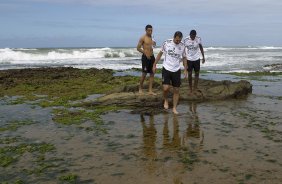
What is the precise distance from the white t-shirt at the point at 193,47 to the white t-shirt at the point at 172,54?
179 cm

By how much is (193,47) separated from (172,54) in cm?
207

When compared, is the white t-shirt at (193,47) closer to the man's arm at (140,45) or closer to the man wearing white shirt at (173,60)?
the man's arm at (140,45)

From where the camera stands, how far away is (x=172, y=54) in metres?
8.45

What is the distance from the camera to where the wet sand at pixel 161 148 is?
15.3 feet

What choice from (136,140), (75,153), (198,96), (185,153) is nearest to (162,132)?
(136,140)

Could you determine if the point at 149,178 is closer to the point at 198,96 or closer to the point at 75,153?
the point at 75,153

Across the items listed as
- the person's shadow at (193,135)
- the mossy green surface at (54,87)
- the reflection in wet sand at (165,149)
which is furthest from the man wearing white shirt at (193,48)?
the mossy green surface at (54,87)

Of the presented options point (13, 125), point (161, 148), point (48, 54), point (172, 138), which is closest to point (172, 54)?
point (172, 138)

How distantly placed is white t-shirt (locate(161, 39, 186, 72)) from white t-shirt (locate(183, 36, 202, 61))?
179 cm

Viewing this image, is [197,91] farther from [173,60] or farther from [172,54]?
[172,54]

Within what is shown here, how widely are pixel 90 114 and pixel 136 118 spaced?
121 cm

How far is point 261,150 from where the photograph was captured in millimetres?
5656

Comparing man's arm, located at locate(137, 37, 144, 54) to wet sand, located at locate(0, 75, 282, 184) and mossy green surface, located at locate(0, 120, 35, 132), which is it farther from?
mossy green surface, located at locate(0, 120, 35, 132)

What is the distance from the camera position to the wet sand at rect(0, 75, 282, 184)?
4.67 meters
